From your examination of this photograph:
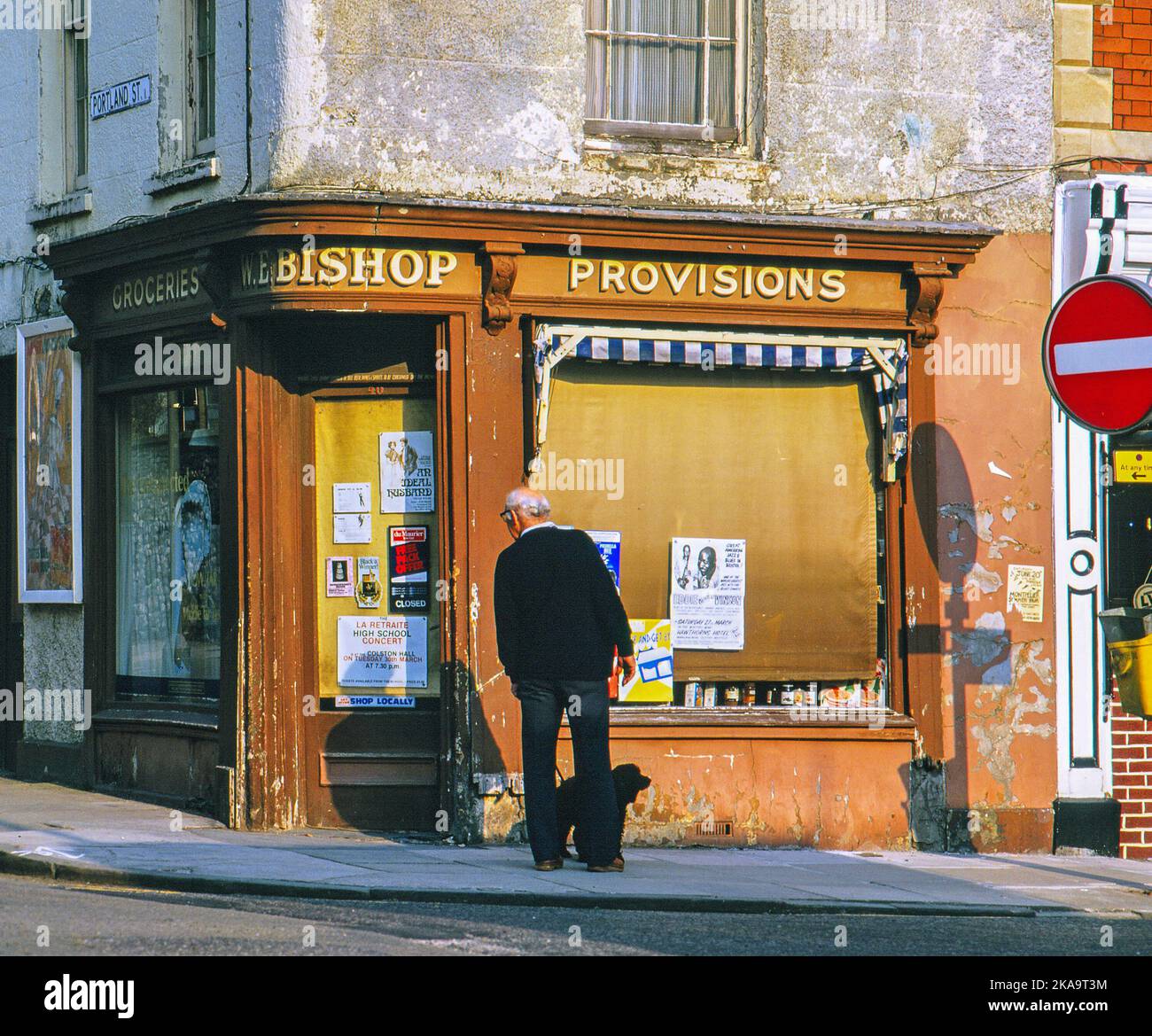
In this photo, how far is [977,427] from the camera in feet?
38.6

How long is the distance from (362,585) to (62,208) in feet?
13.6

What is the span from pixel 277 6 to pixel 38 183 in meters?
3.64

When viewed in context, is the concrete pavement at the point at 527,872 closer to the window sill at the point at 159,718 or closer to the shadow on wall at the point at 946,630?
the shadow on wall at the point at 946,630

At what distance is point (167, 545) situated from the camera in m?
12.5

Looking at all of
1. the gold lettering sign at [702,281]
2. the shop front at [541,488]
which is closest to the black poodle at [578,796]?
the shop front at [541,488]

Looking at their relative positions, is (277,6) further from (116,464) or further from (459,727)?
(459,727)

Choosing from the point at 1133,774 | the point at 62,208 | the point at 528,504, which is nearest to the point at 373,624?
the point at 528,504

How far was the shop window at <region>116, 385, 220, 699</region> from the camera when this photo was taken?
1202 centimetres

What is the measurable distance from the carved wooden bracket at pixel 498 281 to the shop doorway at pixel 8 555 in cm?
521

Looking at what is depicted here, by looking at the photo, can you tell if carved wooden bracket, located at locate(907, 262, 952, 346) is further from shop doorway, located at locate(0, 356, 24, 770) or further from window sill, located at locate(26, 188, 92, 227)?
shop doorway, located at locate(0, 356, 24, 770)

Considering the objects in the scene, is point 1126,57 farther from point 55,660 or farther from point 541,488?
point 55,660

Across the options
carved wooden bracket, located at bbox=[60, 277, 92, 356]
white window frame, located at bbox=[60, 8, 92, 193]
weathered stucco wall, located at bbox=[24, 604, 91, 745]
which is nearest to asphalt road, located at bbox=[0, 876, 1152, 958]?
weathered stucco wall, located at bbox=[24, 604, 91, 745]
